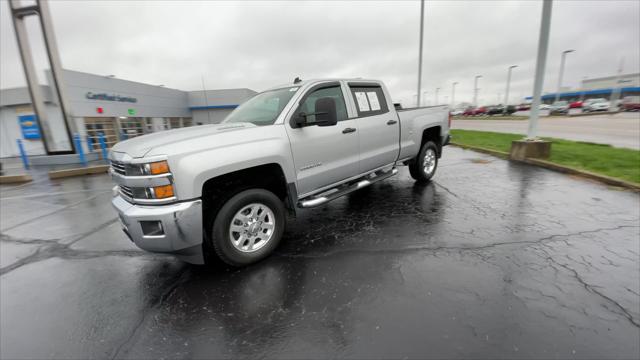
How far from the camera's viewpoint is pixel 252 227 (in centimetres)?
319

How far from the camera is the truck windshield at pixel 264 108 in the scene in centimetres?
365

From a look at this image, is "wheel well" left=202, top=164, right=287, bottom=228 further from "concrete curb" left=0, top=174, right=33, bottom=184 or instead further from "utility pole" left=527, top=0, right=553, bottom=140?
"concrete curb" left=0, top=174, right=33, bottom=184

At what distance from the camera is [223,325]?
235cm

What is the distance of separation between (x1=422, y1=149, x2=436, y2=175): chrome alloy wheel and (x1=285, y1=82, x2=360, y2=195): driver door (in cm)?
250

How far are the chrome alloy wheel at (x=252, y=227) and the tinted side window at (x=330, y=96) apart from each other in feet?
4.73

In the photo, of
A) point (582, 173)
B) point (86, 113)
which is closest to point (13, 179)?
point (86, 113)

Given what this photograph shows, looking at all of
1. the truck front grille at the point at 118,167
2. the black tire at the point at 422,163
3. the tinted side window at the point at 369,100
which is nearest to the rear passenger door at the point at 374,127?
the tinted side window at the point at 369,100

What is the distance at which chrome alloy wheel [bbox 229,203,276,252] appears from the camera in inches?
122

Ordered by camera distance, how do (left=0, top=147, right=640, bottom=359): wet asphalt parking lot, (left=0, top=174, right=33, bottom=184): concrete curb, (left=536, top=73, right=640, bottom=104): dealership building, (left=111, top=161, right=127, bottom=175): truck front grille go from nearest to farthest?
(left=0, top=147, right=640, bottom=359): wet asphalt parking lot
(left=111, top=161, right=127, bottom=175): truck front grille
(left=0, top=174, right=33, bottom=184): concrete curb
(left=536, top=73, right=640, bottom=104): dealership building

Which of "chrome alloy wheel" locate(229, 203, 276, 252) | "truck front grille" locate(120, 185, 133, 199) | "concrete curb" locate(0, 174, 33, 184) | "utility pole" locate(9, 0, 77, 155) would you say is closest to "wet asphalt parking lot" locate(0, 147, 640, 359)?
"chrome alloy wheel" locate(229, 203, 276, 252)

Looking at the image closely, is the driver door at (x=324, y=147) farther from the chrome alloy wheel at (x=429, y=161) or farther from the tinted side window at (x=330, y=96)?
the chrome alloy wheel at (x=429, y=161)

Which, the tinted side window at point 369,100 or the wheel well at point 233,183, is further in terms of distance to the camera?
the tinted side window at point 369,100

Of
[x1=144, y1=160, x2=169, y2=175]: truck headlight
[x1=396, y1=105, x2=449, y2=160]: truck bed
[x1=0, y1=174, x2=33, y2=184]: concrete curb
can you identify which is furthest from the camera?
[x1=0, y1=174, x2=33, y2=184]: concrete curb

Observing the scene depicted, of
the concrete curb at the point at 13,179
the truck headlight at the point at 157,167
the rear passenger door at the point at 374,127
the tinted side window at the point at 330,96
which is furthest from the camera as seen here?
the concrete curb at the point at 13,179
